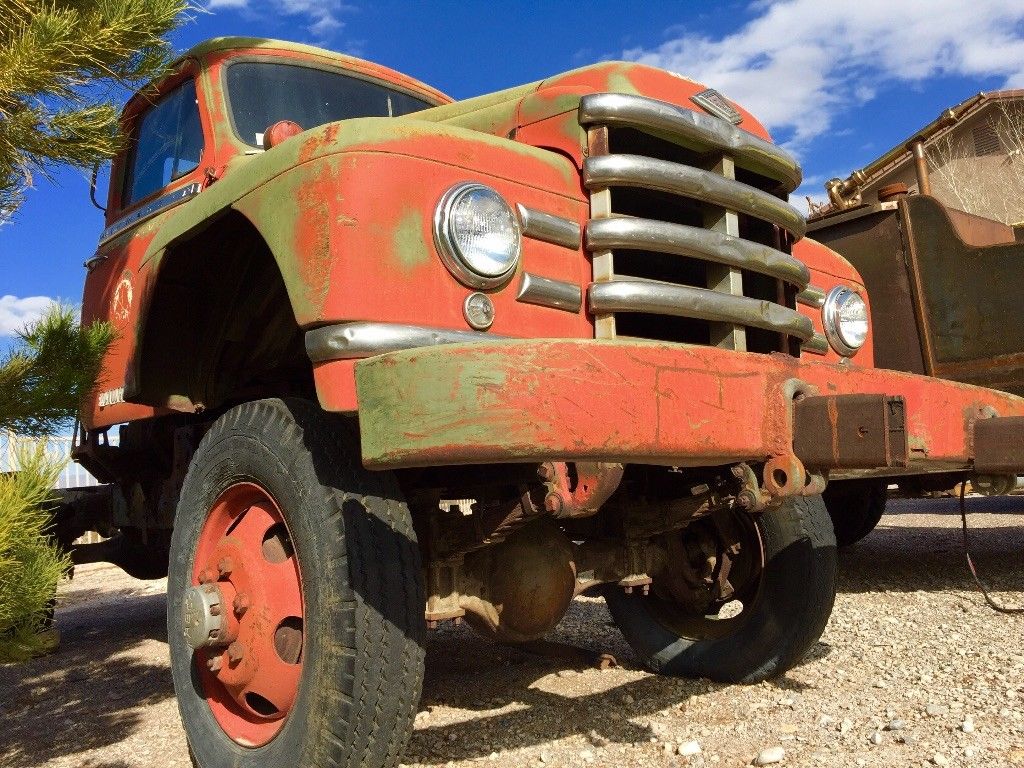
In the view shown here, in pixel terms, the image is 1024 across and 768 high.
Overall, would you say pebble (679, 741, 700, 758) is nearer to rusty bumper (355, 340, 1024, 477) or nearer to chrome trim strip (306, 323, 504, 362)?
rusty bumper (355, 340, 1024, 477)

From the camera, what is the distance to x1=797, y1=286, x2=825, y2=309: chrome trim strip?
3383 millimetres

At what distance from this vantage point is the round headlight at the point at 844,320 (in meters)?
3.51

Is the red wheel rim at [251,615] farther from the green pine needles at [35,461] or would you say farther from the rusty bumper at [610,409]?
the rusty bumper at [610,409]

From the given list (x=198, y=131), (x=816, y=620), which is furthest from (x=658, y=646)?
(x=198, y=131)

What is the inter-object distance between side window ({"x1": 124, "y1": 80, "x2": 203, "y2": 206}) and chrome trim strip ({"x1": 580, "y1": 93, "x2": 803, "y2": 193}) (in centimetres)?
203

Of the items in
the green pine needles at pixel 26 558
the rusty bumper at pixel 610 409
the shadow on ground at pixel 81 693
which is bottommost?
the shadow on ground at pixel 81 693

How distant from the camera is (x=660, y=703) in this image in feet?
11.1

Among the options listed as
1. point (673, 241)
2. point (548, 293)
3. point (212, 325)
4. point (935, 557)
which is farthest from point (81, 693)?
point (935, 557)

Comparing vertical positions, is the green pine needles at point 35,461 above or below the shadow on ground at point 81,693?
above

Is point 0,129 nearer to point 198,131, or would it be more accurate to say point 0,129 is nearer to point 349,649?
point 198,131

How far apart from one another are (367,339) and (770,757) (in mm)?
1743

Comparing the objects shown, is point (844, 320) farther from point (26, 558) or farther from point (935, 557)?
point (935, 557)

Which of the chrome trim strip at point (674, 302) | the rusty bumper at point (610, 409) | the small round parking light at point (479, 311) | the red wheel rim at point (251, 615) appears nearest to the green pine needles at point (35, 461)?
the red wheel rim at point (251, 615)

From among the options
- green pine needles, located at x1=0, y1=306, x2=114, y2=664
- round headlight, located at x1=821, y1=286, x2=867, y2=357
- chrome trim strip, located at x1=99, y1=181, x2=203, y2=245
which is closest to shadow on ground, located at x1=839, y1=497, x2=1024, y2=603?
round headlight, located at x1=821, y1=286, x2=867, y2=357
